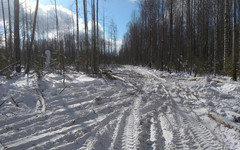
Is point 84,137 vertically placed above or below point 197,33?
below

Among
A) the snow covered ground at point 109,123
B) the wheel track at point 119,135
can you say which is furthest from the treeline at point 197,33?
the wheel track at point 119,135

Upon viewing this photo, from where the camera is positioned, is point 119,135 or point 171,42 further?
point 171,42

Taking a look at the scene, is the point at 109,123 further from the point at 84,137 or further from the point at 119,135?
the point at 84,137

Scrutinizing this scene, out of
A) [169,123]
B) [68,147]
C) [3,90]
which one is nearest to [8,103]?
[3,90]

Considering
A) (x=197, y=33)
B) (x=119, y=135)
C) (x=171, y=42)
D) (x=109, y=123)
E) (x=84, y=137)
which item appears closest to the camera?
(x=84, y=137)

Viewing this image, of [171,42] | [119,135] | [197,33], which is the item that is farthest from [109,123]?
[197,33]

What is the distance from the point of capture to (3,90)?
498 centimetres

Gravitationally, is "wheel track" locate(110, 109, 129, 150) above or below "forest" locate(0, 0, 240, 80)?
below

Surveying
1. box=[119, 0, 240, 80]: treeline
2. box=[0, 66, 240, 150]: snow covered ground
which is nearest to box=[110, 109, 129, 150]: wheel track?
box=[0, 66, 240, 150]: snow covered ground

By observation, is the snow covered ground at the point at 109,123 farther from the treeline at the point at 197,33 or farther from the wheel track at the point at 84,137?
the treeline at the point at 197,33

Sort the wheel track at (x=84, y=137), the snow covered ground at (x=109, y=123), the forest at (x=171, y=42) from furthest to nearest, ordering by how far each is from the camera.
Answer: the forest at (x=171, y=42) < the snow covered ground at (x=109, y=123) < the wheel track at (x=84, y=137)

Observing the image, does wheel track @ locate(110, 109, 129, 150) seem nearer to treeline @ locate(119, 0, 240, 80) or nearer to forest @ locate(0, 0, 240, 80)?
forest @ locate(0, 0, 240, 80)

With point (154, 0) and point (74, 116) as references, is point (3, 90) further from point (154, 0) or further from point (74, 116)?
point (154, 0)

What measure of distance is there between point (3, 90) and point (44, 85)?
4.39 ft
